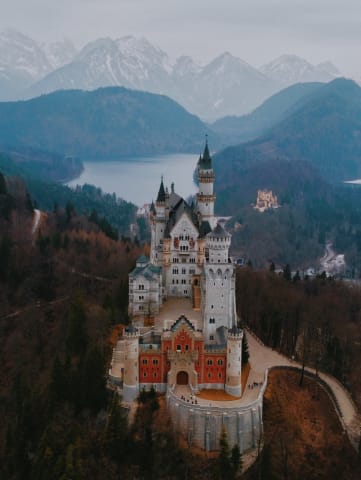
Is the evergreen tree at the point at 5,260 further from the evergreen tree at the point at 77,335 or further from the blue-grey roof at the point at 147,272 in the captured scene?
the evergreen tree at the point at 77,335

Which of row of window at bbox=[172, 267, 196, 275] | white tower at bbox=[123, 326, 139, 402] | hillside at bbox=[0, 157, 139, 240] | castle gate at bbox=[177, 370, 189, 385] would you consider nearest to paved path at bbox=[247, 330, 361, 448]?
castle gate at bbox=[177, 370, 189, 385]

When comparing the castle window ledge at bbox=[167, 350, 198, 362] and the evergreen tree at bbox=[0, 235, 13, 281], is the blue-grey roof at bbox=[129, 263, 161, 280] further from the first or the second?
the evergreen tree at bbox=[0, 235, 13, 281]

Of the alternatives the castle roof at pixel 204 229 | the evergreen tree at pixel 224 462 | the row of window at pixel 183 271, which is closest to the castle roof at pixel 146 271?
the row of window at pixel 183 271

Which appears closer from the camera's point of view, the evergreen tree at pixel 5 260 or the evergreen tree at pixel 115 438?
the evergreen tree at pixel 115 438

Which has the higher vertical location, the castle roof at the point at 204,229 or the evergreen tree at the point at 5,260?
the castle roof at the point at 204,229

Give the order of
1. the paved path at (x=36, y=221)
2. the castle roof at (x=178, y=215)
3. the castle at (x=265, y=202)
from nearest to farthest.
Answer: the castle roof at (x=178, y=215) < the paved path at (x=36, y=221) < the castle at (x=265, y=202)

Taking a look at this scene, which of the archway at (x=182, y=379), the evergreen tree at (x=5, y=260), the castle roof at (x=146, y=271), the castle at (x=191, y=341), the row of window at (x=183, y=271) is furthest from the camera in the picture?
the evergreen tree at (x=5, y=260)

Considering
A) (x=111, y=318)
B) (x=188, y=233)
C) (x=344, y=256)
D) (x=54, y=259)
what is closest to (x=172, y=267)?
(x=188, y=233)
